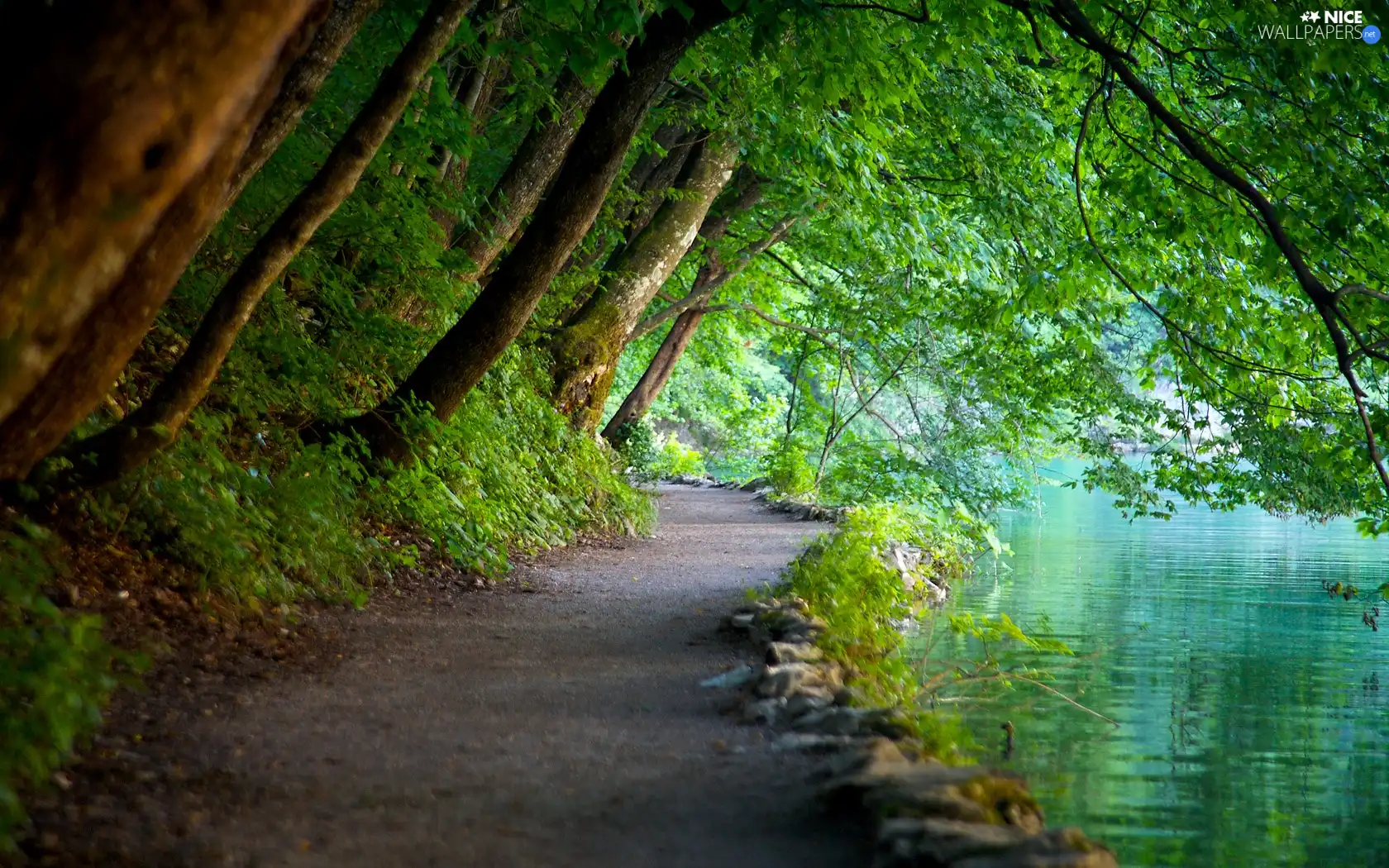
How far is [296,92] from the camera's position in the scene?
4934 millimetres

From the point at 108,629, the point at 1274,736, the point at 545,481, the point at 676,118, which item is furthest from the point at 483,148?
the point at 1274,736

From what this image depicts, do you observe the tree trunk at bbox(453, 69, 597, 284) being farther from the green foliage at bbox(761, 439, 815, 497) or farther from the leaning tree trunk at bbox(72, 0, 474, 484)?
the green foliage at bbox(761, 439, 815, 497)

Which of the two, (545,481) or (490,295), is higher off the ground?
(490,295)

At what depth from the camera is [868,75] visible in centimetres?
871

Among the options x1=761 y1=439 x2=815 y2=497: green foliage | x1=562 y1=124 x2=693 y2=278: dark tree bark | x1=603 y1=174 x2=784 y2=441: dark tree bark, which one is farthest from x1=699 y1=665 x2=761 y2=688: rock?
x1=761 y1=439 x2=815 y2=497: green foliage

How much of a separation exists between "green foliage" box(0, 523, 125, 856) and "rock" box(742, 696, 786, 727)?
223 cm

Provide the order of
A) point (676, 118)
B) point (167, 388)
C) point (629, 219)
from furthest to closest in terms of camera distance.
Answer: point (629, 219) → point (676, 118) → point (167, 388)

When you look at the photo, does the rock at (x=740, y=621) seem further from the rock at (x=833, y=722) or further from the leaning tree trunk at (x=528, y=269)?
the leaning tree trunk at (x=528, y=269)

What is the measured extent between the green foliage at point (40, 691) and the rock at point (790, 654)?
2.68m

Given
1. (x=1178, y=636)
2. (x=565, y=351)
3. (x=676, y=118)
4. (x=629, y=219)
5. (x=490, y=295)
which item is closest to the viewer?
(x=490, y=295)

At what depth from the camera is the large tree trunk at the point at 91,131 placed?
121 inches

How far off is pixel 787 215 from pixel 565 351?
4944 mm

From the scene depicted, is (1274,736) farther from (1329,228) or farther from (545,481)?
(545,481)

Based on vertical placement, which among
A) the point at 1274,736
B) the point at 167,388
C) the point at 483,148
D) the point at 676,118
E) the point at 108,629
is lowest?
the point at 1274,736
